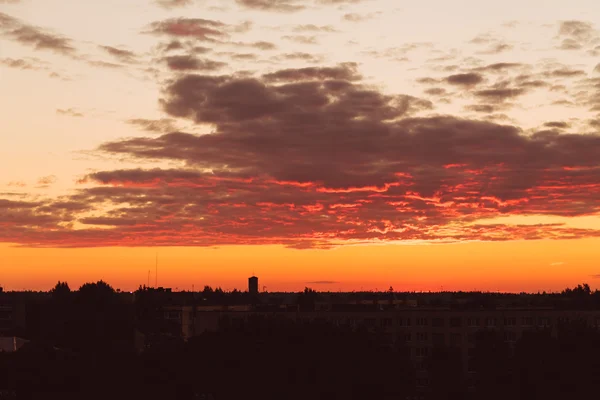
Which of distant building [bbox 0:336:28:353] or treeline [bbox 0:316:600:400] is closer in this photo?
treeline [bbox 0:316:600:400]

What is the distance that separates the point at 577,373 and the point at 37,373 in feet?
214

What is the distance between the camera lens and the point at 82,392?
4528 inches

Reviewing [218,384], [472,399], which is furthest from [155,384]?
[472,399]

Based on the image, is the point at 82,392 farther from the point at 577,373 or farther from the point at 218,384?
the point at 577,373

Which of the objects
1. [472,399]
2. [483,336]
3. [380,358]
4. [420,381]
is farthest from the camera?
[420,381]

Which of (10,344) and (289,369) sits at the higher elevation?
(10,344)

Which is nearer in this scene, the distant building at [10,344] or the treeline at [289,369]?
the treeline at [289,369]

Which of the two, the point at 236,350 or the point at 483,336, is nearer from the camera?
the point at 236,350

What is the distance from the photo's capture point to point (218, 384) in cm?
12538

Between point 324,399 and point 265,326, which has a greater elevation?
point 265,326

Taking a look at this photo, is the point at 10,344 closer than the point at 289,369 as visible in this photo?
No

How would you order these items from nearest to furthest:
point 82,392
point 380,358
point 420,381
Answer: point 82,392 < point 380,358 < point 420,381

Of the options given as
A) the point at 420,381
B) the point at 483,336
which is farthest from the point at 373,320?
the point at 483,336

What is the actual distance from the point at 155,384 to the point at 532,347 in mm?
48865
